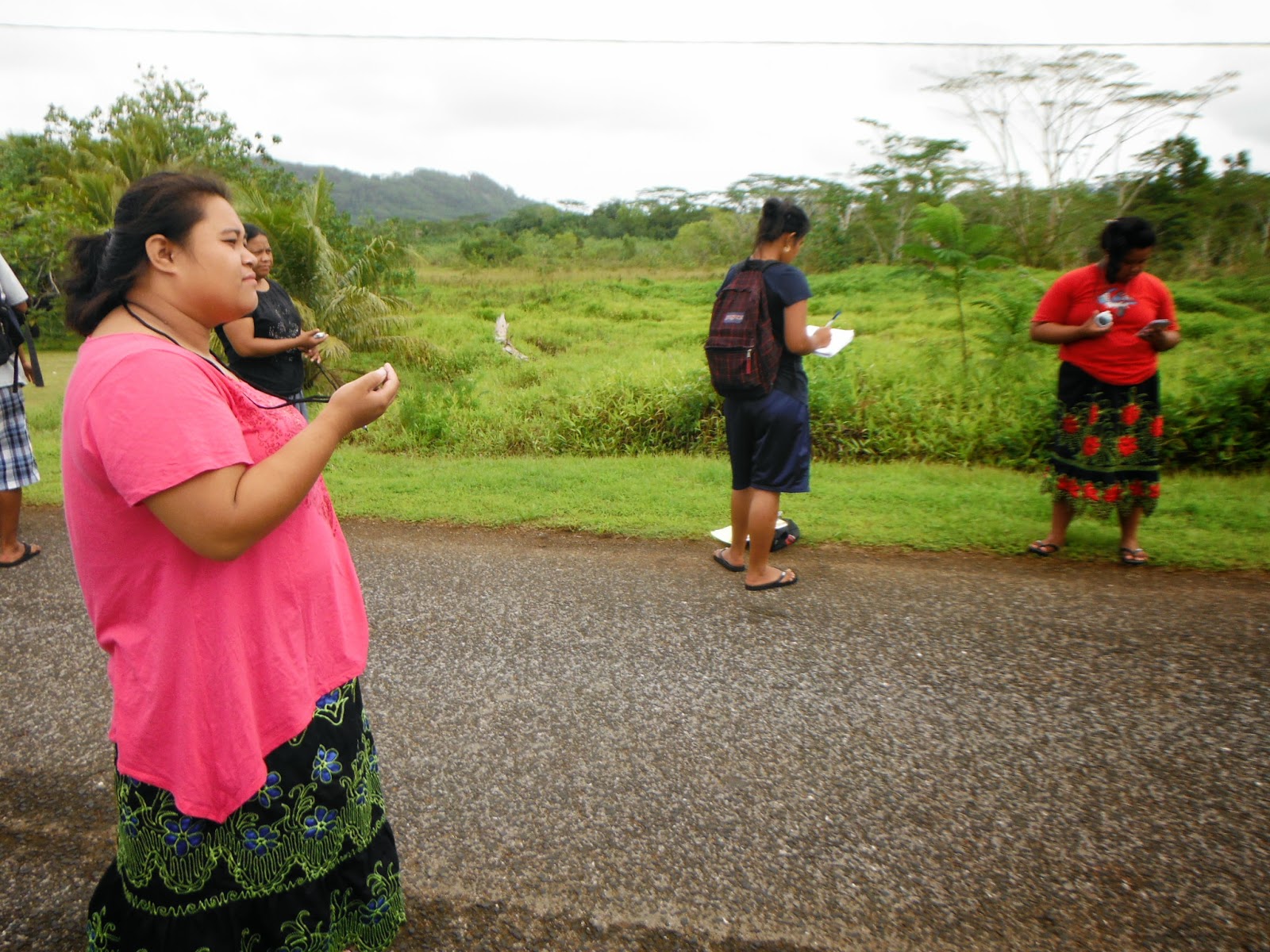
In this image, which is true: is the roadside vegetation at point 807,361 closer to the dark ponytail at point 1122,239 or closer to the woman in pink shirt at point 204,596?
the woman in pink shirt at point 204,596

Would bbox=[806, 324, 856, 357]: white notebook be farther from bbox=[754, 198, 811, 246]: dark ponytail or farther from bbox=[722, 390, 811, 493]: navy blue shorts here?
bbox=[754, 198, 811, 246]: dark ponytail

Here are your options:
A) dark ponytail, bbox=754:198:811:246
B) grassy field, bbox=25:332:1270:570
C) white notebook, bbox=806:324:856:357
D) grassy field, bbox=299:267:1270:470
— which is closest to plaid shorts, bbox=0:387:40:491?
grassy field, bbox=25:332:1270:570

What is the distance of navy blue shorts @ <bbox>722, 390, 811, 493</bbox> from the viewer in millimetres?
3891

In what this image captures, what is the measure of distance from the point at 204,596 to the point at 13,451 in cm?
381

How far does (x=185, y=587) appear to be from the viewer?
54.7 inches

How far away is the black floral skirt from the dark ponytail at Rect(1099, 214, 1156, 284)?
3885 millimetres

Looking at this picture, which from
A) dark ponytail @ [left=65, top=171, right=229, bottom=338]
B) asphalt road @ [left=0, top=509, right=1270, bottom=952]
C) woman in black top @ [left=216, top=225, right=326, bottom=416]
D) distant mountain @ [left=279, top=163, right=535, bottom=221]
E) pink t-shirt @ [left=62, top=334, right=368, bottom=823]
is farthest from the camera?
distant mountain @ [left=279, top=163, right=535, bottom=221]

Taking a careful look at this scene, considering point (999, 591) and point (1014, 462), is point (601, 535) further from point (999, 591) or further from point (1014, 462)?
point (1014, 462)

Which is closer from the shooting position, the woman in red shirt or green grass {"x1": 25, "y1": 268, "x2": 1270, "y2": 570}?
the woman in red shirt

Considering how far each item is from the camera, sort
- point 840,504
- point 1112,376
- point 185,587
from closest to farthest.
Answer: point 185,587
point 1112,376
point 840,504

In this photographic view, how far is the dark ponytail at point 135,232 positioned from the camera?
1.39 meters

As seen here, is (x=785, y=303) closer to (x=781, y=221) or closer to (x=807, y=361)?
(x=781, y=221)

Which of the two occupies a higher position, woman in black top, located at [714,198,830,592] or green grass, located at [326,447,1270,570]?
woman in black top, located at [714,198,830,592]

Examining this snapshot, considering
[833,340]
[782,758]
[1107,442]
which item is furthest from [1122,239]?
[782,758]
